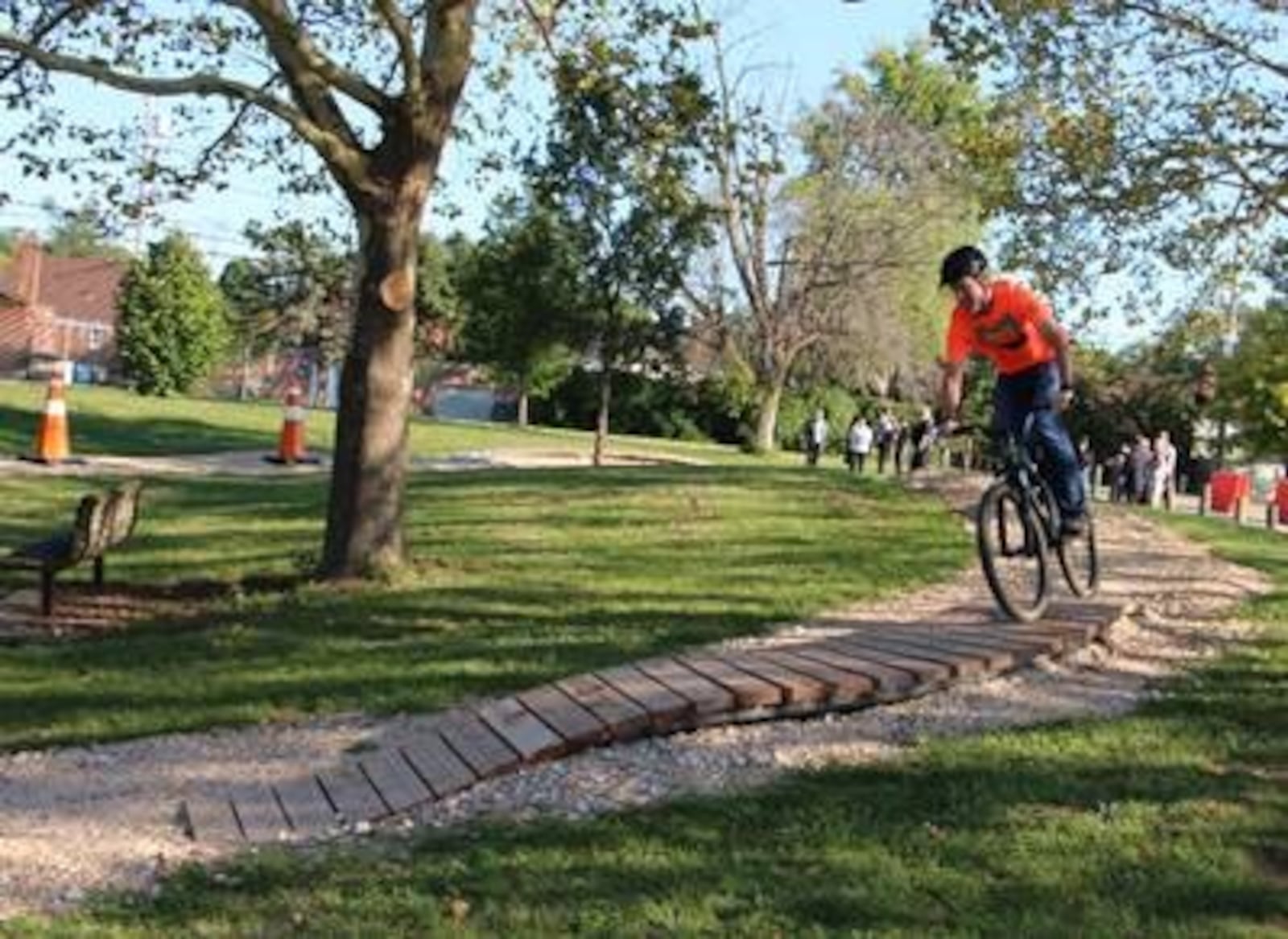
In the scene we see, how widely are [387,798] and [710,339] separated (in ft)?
173

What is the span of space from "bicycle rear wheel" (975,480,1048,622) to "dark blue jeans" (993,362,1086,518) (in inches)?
Answer: 11.8

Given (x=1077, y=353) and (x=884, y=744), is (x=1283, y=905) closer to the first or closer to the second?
(x=884, y=744)

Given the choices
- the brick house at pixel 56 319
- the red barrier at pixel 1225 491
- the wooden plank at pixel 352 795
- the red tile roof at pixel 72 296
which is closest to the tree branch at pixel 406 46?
the wooden plank at pixel 352 795

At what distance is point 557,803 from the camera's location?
5.86 meters

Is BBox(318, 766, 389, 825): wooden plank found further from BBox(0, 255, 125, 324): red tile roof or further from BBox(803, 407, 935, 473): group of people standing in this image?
BBox(0, 255, 125, 324): red tile roof

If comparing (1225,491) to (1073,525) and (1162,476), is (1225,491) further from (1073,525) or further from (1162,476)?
(1073,525)

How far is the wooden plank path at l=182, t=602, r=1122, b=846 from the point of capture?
6012 millimetres

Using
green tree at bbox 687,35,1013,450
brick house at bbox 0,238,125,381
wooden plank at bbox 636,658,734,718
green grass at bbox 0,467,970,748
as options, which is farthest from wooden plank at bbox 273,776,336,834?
brick house at bbox 0,238,125,381

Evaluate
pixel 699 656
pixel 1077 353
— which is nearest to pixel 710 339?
pixel 1077 353

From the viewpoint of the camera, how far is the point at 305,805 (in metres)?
6.06

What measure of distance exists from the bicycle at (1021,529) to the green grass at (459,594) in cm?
128

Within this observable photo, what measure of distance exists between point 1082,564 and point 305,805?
5467 millimetres

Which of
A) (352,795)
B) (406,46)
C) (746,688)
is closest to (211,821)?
(352,795)

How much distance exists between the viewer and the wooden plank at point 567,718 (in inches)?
251
